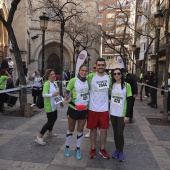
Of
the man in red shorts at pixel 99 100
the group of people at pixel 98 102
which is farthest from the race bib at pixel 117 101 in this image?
the man in red shorts at pixel 99 100

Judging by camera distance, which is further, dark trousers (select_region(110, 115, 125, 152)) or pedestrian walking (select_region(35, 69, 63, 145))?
pedestrian walking (select_region(35, 69, 63, 145))

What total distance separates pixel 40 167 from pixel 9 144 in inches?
61.9

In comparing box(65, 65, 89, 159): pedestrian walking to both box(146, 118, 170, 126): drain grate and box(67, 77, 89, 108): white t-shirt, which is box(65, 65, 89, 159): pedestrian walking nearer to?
box(67, 77, 89, 108): white t-shirt

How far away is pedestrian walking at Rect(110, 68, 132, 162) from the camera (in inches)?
180

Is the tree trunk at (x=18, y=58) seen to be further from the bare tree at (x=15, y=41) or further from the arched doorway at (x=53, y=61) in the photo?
the arched doorway at (x=53, y=61)

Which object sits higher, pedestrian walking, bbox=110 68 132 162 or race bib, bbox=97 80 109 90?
race bib, bbox=97 80 109 90

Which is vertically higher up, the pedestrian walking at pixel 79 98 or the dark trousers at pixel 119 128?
the pedestrian walking at pixel 79 98

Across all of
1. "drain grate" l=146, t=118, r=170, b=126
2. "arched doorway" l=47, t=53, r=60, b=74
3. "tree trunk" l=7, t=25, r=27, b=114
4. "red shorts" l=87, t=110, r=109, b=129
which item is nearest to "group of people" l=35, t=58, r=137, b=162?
"red shorts" l=87, t=110, r=109, b=129

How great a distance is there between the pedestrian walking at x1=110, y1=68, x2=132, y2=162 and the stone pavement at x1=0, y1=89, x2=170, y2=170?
0.48 m

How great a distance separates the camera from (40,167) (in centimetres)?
416

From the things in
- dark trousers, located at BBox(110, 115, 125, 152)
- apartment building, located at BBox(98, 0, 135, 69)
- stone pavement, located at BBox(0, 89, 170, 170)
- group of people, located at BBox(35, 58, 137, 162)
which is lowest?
stone pavement, located at BBox(0, 89, 170, 170)

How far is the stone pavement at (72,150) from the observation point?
169 inches

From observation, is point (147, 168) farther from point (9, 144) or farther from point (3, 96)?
point (3, 96)

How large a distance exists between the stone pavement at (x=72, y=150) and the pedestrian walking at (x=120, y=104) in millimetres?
477
